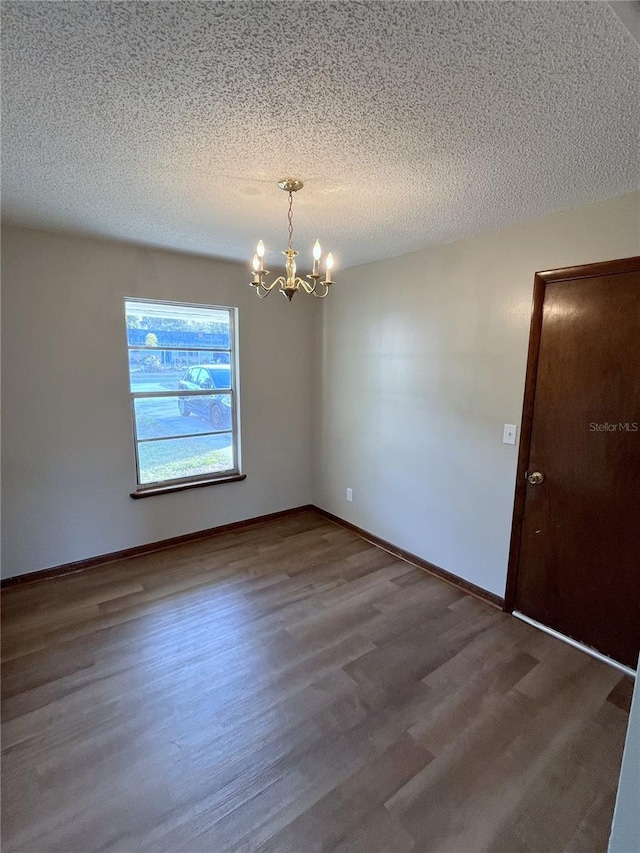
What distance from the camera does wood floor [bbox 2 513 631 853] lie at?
1369mm

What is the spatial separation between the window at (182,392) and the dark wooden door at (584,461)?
2.46m

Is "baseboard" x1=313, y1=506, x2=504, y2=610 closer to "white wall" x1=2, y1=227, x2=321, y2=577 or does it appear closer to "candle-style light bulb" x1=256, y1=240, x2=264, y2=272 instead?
"white wall" x1=2, y1=227, x2=321, y2=577

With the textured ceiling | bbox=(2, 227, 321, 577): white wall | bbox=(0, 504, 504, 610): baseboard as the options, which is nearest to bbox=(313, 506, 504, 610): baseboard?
bbox=(0, 504, 504, 610): baseboard

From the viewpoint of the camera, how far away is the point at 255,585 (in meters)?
2.83

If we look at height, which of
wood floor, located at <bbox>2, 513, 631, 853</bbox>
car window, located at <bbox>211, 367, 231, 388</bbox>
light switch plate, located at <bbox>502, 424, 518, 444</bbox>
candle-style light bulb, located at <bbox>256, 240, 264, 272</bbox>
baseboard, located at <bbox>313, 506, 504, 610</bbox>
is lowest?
wood floor, located at <bbox>2, 513, 631, 853</bbox>

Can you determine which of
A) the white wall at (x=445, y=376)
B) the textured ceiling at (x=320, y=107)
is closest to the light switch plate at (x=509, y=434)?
the white wall at (x=445, y=376)

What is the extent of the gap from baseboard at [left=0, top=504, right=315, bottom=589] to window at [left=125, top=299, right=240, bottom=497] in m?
0.47

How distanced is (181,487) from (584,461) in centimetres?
293

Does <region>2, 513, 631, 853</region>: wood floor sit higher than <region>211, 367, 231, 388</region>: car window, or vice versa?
<region>211, 367, 231, 388</region>: car window

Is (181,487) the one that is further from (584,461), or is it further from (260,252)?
(584,461)

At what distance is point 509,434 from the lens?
248 cm

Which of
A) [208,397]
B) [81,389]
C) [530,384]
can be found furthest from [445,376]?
[81,389]

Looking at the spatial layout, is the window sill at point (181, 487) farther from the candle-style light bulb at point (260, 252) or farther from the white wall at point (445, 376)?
the candle-style light bulb at point (260, 252)

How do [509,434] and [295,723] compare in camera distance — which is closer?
[295,723]
